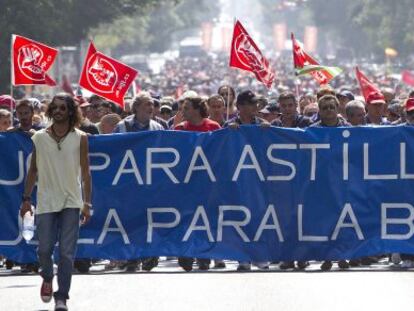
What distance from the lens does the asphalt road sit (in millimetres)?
12047

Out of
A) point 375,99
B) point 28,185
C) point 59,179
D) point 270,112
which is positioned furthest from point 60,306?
point 270,112

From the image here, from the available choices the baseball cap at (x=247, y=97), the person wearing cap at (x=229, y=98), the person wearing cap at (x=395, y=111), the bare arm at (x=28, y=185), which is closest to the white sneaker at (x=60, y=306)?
the bare arm at (x=28, y=185)

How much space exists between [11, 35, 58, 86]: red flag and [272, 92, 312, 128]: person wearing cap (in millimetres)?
3168

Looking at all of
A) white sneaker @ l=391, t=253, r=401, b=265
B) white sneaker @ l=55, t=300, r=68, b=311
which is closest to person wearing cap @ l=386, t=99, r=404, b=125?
white sneaker @ l=391, t=253, r=401, b=265

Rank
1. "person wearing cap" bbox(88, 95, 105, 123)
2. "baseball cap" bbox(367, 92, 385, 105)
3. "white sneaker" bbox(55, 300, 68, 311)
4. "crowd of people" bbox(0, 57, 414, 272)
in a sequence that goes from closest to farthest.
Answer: "white sneaker" bbox(55, 300, 68, 311) → "crowd of people" bbox(0, 57, 414, 272) → "baseball cap" bbox(367, 92, 385, 105) → "person wearing cap" bbox(88, 95, 105, 123)

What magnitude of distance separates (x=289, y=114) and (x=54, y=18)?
39457 mm

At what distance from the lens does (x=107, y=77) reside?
1916cm

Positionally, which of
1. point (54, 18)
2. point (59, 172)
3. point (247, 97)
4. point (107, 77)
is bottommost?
point (59, 172)

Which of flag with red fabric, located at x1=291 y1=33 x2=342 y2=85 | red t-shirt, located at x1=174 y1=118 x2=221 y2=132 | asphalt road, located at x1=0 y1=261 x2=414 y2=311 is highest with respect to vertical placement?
flag with red fabric, located at x1=291 y1=33 x2=342 y2=85

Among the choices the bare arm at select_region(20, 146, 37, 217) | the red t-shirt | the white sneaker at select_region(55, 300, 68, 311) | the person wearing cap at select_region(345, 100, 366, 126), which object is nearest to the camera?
the white sneaker at select_region(55, 300, 68, 311)

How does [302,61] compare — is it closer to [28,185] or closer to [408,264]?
[408,264]

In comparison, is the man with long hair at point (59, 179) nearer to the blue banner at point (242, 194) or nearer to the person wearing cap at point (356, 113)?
the blue banner at point (242, 194)

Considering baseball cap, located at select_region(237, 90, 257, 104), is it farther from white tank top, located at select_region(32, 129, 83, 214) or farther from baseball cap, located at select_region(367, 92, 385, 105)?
white tank top, located at select_region(32, 129, 83, 214)

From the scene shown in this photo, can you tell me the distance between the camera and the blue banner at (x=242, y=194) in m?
14.7
